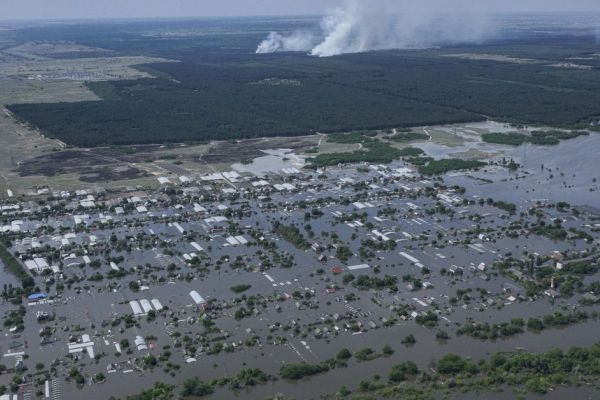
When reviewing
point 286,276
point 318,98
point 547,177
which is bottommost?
point 547,177

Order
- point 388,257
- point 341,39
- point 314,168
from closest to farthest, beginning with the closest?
point 388,257 → point 314,168 → point 341,39

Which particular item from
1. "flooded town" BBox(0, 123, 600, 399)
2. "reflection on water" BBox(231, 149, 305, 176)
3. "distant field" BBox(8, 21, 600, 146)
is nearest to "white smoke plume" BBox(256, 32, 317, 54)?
"distant field" BBox(8, 21, 600, 146)

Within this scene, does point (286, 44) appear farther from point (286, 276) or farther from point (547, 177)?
point (286, 276)

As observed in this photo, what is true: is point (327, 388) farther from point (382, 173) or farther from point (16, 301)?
point (382, 173)

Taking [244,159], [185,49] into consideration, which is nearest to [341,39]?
[185,49]

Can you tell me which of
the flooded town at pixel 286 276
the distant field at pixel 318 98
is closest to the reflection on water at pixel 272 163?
the flooded town at pixel 286 276

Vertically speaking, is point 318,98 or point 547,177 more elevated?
point 318,98

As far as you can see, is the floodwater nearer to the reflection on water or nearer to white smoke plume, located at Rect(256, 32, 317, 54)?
Result: the reflection on water

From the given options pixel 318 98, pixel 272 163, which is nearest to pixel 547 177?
pixel 272 163
